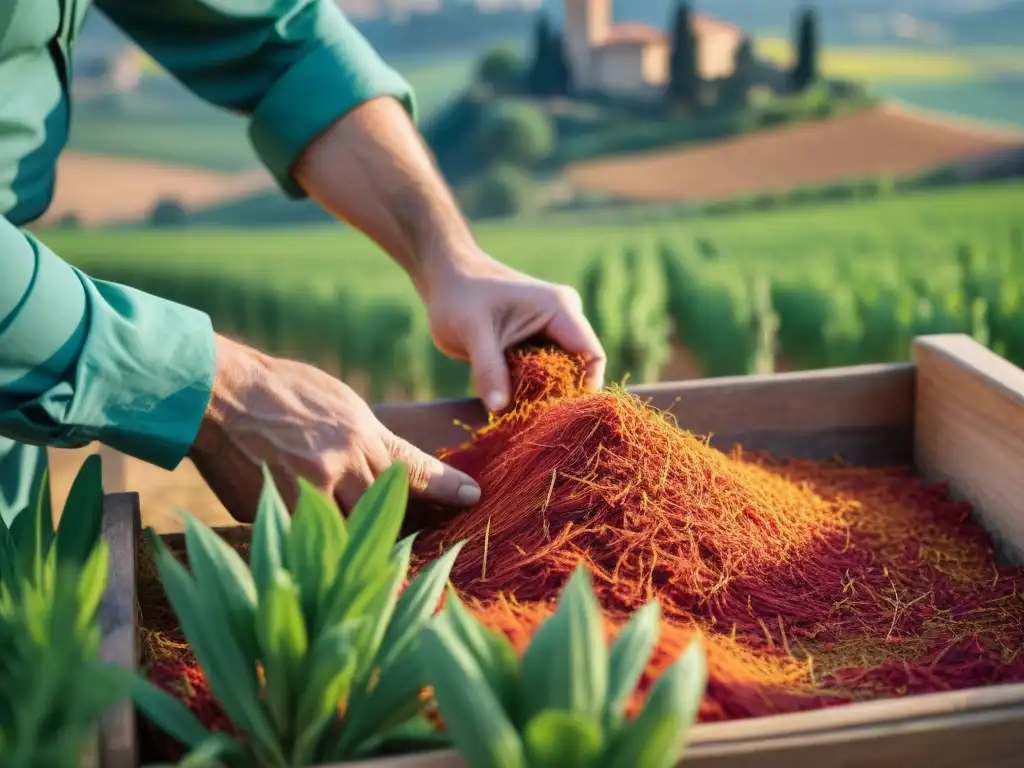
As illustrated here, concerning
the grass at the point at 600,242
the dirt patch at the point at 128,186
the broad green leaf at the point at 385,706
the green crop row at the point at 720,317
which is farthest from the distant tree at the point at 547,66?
the broad green leaf at the point at 385,706

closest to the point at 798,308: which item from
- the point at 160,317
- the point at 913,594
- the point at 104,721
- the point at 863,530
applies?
the point at 863,530

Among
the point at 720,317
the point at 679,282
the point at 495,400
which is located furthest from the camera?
the point at 679,282

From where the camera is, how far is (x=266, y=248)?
11.5 feet

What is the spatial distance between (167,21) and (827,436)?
869 millimetres

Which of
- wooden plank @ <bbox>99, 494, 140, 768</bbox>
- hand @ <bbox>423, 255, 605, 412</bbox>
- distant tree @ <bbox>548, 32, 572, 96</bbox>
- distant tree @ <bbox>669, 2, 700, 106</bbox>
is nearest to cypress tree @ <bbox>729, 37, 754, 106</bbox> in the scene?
distant tree @ <bbox>669, 2, 700, 106</bbox>

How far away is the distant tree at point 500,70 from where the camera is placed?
4125 millimetres

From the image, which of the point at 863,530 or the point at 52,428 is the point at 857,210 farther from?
the point at 52,428

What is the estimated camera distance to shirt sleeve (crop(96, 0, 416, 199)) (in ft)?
4.08

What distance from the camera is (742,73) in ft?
13.8

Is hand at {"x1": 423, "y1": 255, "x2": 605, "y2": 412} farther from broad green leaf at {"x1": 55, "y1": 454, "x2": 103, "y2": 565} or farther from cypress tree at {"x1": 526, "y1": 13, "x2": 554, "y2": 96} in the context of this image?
cypress tree at {"x1": 526, "y1": 13, "x2": 554, "y2": 96}

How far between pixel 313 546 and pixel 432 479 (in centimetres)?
28

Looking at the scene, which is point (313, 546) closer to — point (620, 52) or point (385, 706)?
point (385, 706)

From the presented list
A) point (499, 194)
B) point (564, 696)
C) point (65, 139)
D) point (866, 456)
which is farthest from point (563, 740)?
point (499, 194)

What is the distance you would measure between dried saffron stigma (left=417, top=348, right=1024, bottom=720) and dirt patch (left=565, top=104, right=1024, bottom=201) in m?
3.08
